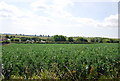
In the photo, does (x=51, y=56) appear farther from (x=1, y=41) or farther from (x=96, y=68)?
(x=1, y=41)

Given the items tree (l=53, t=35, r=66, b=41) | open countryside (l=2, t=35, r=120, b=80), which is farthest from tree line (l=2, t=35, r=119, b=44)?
open countryside (l=2, t=35, r=120, b=80)

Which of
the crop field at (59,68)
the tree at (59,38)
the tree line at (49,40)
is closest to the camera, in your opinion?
the crop field at (59,68)

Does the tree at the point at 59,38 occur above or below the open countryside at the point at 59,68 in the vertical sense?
above

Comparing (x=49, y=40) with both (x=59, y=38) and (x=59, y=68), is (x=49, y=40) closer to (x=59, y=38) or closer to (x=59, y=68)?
(x=59, y=38)

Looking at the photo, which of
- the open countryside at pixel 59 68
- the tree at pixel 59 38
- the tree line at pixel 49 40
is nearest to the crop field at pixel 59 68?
the open countryside at pixel 59 68

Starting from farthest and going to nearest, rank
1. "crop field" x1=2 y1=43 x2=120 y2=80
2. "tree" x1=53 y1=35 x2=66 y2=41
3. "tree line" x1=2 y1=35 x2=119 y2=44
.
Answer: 1. "tree" x1=53 y1=35 x2=66 y2=41
2. "tree line" x1=2 y1=35 x2=119 y2=44
3. "crop field" x1=2 y1=43 x2=120 y2=80

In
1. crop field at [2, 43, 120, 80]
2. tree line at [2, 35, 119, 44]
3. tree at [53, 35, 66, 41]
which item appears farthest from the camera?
tree at [53, 35, 66, 41]

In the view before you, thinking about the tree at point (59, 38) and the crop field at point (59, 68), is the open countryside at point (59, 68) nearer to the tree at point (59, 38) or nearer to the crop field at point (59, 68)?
the crop field at point (59, 68)

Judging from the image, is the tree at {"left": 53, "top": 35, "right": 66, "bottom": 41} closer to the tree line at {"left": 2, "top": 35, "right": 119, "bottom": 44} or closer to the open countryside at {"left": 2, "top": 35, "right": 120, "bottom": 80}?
the tree line at {"left": 2, "top": 35, "right": 119, "bottom": 44}

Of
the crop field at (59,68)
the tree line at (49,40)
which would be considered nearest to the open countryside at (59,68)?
the crop field at (59,68)

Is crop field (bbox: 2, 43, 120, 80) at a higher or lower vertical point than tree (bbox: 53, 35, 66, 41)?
lower

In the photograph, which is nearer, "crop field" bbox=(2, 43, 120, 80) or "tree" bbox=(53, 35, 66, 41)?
"crop field" bbox=(2, 43, 120, 80)

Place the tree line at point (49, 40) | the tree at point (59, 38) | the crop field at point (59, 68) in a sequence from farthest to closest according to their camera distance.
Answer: the tree at point (59, 38)
the tree line at point (49, 40)
the crop field at point (59, 68)

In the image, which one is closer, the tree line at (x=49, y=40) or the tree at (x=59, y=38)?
the tree line at (x=49, y=40)
